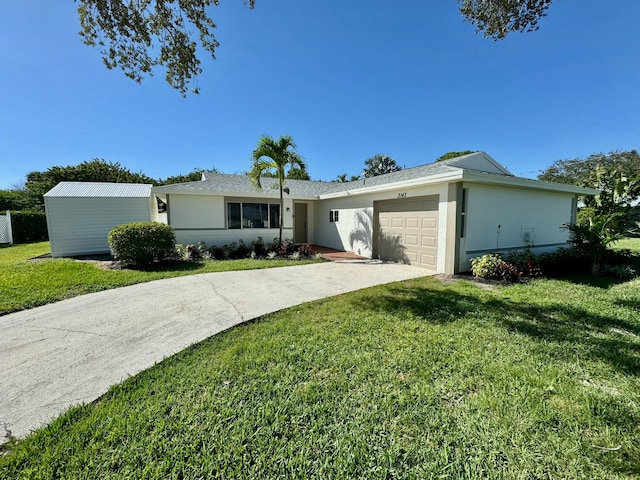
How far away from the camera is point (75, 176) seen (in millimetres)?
24250

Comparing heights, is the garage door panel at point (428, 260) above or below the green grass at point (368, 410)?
above

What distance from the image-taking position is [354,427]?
2123mm

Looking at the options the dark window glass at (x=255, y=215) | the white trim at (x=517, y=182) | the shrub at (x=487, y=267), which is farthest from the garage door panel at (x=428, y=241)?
the dark window glass at (x=255, y=215)

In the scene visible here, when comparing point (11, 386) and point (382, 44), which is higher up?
point (382, 44)

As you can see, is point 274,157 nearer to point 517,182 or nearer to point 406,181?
point 406,181

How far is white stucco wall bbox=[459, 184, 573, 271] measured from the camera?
788 centimetres

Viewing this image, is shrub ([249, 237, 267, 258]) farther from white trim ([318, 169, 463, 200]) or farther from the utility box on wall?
the utility box on wall

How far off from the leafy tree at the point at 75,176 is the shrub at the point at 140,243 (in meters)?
20.4

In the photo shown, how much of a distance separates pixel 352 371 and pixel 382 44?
10.3m

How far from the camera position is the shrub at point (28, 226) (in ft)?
50.4

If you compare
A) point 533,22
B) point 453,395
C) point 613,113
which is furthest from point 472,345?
point 613,113

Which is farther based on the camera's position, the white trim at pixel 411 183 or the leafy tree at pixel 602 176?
the leafy tree at pixel 602 176

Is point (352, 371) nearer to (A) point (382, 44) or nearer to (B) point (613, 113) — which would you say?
(A) point (382, 44)

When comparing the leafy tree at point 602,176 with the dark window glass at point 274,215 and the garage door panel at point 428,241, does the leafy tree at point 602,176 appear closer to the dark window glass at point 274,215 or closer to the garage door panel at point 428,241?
the garage door panel at point 428,241
